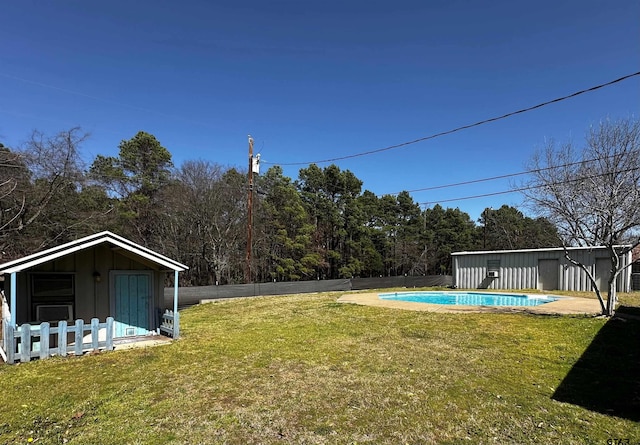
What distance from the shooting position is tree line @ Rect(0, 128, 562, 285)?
15.0 m

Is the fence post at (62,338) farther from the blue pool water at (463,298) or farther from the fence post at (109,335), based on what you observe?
the blue pool water at (463,298)

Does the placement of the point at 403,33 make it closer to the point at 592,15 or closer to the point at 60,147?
the point at 592,15

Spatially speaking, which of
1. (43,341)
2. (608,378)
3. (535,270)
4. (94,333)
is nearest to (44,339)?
(43,341)

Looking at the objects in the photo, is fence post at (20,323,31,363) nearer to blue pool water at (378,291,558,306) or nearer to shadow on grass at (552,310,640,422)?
shadow on grass at (552,310,640,422)

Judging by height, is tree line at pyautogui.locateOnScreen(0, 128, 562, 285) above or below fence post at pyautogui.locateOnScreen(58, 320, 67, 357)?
above

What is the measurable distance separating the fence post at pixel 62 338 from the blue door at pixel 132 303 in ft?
4.59

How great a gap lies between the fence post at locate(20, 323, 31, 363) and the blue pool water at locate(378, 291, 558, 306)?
13558 millimetres

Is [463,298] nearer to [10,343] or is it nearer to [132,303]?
[132,303]

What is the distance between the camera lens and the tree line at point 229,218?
15.0 m

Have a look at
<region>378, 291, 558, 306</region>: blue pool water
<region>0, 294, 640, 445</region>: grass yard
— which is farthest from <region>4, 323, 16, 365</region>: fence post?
<region>378, 291, 558, 306</region>: blue pool water

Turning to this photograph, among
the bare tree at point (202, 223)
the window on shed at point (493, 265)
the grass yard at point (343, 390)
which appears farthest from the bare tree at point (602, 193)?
the bare tree at point (202, 223)

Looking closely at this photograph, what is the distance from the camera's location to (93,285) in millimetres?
7539

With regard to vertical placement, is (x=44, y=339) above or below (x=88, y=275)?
below

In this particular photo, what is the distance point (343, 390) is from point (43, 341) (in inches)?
209
